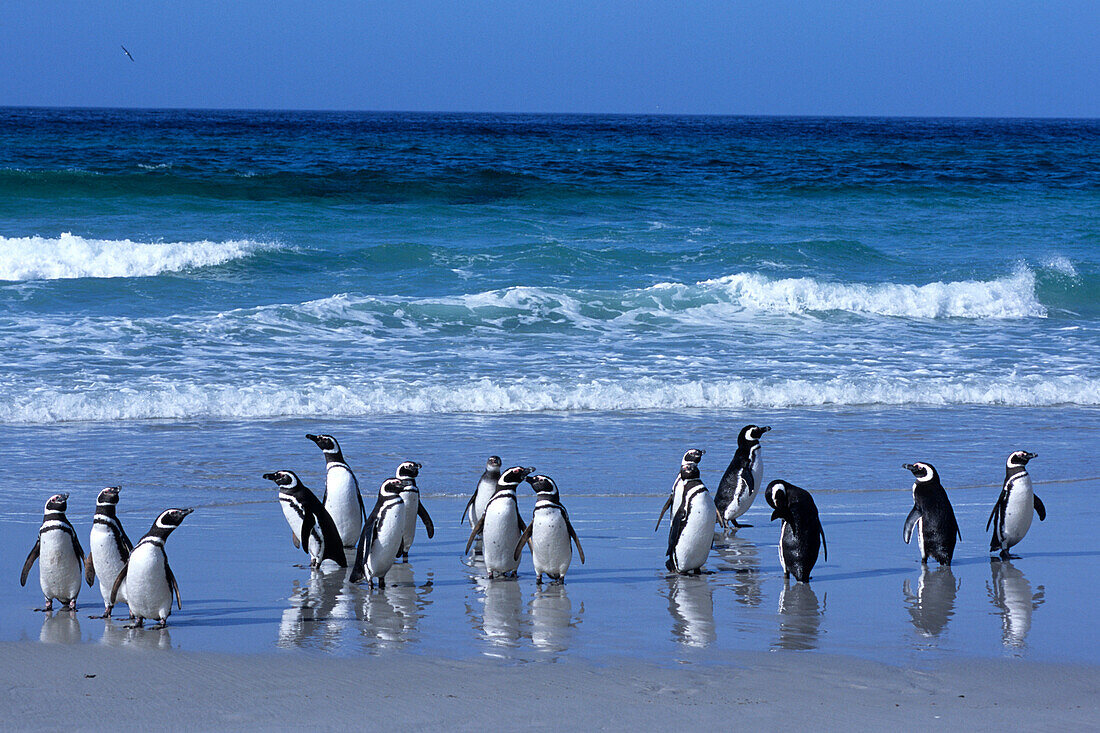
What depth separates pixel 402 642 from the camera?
169 inches

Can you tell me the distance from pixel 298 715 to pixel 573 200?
20.8 meters

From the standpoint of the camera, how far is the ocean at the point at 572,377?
16.3 ft

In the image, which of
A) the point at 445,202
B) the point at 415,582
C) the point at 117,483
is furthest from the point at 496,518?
the point at 445,202

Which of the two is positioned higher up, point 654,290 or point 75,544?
point 654,290

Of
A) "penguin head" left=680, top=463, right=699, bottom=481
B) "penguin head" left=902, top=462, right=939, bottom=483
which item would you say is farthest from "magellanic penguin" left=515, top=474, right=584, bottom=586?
"penguin head" left=902, top=462, right=939, bottom=483

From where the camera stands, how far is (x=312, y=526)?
5.47 metres

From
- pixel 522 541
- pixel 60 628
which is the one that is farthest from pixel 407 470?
pixel 60 628

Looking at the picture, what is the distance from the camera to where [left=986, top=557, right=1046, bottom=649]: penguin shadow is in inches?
174

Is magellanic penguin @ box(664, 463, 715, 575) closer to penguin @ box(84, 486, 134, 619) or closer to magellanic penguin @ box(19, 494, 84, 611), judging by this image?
penguin @ box(84, 486, 134, 619)

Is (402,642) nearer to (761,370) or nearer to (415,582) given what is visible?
(415,582)

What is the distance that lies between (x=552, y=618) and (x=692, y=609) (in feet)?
1.87

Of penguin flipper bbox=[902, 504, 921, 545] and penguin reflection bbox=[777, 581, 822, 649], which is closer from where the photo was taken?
penguin reflection bbox=[777, 581, 822, 649]

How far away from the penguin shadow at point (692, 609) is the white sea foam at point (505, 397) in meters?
4.41

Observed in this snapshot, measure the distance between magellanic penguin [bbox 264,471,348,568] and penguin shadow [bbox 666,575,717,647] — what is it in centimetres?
151
